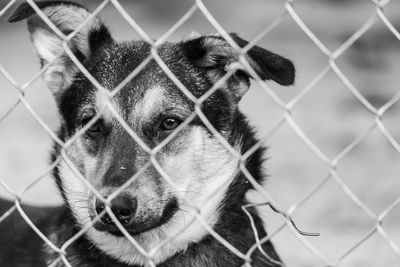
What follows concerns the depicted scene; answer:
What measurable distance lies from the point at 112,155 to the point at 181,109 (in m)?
0.46

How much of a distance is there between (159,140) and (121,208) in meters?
0.60

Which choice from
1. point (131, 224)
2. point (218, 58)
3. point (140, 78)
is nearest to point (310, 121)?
point (218, 58)

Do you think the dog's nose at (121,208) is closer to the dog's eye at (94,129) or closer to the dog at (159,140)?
the dog at (159,140)

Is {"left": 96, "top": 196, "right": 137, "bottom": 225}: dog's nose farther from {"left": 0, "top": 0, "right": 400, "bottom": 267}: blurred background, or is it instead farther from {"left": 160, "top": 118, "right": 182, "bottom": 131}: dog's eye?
{"left": 0, "top": 0, "right": 400, "bottom": 267}: blurred background

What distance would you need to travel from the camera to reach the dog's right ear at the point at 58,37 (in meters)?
4.01

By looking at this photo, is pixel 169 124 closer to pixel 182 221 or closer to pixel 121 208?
pixel 182 221

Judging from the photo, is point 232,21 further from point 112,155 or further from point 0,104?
point 112,155

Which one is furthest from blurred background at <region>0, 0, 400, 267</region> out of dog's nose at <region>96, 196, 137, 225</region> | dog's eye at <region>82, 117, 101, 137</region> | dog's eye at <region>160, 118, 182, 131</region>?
dog's nose at <region>96, 196, 137, 225</region>

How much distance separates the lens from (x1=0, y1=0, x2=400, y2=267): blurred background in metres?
6.27

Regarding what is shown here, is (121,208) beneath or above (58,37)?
beneath

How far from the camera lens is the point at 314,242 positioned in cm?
612

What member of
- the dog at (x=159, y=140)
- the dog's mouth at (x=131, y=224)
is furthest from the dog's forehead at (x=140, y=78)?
the dog's mouth at (x=131, y=224)

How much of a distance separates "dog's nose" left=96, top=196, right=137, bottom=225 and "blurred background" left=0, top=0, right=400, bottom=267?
4.58ft

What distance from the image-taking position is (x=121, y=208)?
11.7 ft
